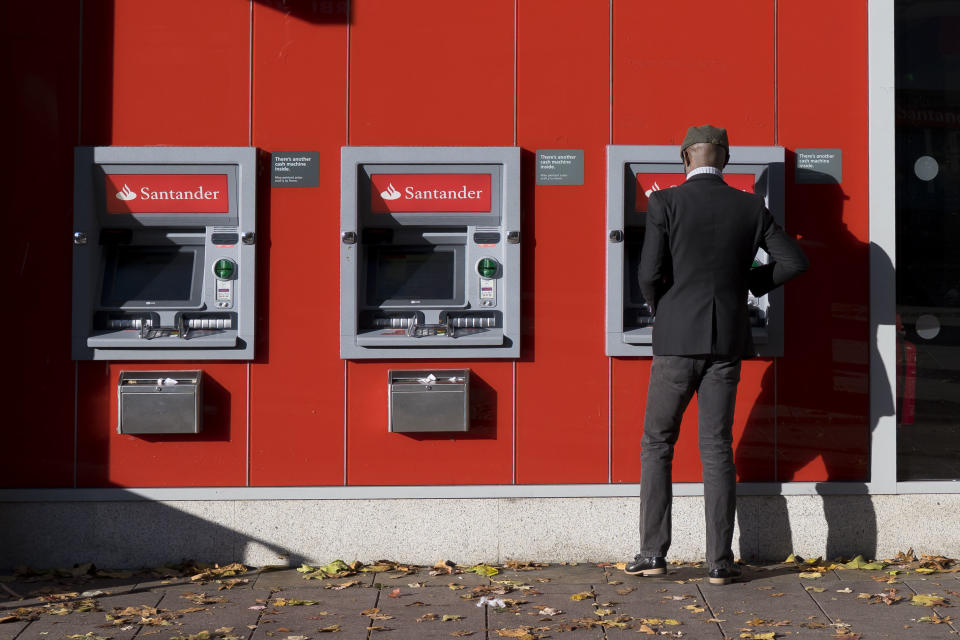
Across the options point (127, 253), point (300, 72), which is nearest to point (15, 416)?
point (127, 253)

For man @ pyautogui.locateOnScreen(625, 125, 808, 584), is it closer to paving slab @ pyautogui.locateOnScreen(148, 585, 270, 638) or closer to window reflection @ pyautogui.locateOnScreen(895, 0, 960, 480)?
window reflection @ pyautogui.locateOnScreen(895, 0, 960, 480)

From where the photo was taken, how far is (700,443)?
514 centimetres

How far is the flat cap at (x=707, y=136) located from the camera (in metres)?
5.02

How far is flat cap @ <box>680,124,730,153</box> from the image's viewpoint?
5020mm

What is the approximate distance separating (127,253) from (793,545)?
367cm

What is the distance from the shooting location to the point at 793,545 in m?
5.58

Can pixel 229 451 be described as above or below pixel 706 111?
below

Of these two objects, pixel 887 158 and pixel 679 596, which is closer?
pixel 679 596

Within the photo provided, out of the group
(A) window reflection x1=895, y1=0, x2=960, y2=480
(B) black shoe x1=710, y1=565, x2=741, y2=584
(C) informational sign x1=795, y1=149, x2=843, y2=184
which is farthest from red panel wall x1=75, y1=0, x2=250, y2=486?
(A) window reflection x1=895, y1=0, x2=960, y2=480

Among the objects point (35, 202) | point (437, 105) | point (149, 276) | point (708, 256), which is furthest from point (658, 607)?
point (35, 202)

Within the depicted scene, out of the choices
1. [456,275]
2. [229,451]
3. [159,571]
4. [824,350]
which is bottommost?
[159,571]

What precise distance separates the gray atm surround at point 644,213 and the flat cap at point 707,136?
0.42m

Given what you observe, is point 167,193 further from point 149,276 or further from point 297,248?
point 297,248

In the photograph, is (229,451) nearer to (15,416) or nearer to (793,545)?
(15,416)
